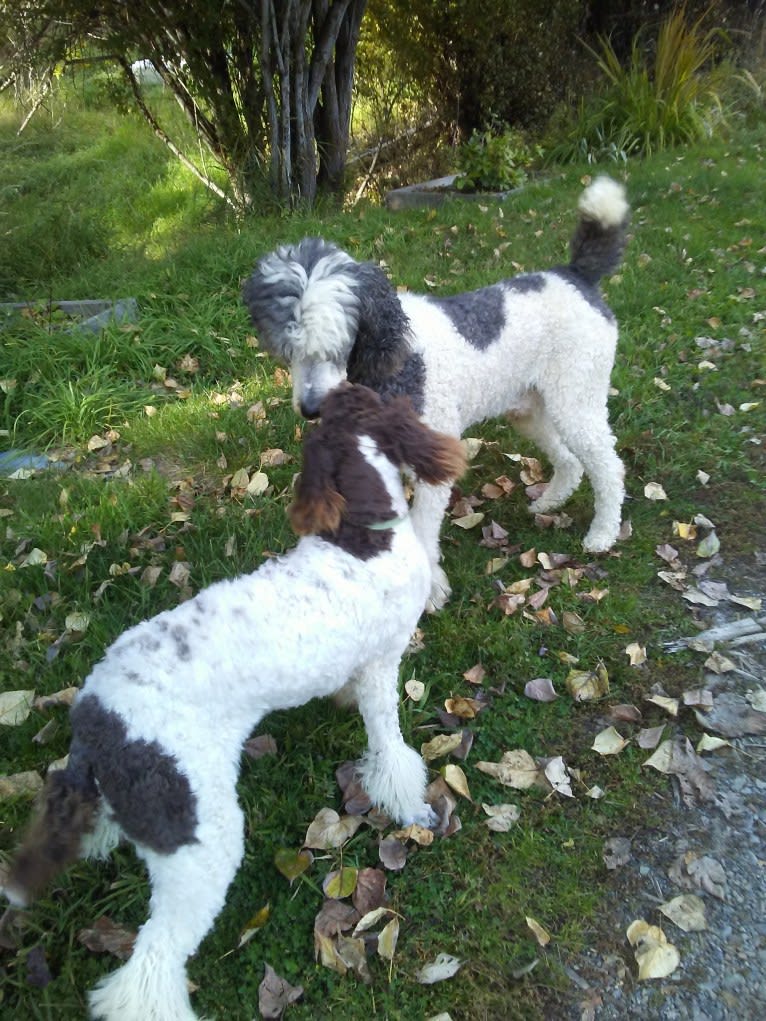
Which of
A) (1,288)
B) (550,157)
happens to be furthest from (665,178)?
(1,288)

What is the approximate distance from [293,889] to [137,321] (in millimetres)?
4189

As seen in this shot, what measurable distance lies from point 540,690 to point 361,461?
1.24 m

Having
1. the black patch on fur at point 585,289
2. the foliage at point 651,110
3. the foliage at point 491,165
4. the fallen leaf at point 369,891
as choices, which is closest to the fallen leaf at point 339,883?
the fallen leaf at point 369,891

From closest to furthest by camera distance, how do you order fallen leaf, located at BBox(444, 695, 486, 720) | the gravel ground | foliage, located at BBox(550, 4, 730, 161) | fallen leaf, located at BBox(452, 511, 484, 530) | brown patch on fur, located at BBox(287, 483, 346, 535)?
the gravel ground, brown patch on fur, located at BBox(287, 483, 346, 535), fallen leaf, located at BBox(444, 695, 486, 720), fallen leaf, located at BBox(452, 511, 484, 530), foliage, located at BBox(550, 4, 730, 161)

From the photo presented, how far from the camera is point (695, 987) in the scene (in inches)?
69.4

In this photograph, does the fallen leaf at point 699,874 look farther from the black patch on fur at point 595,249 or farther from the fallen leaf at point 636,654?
the black patch on fur at point 595,249

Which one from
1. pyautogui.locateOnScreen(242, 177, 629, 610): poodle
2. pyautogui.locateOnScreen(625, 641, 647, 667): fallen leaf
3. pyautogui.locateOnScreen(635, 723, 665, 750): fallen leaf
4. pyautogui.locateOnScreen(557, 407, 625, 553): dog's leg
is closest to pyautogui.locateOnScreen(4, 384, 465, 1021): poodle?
pyautogui.locateOnScreen(242, 177, 629, 610): poodle

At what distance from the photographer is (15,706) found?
98.0 inches

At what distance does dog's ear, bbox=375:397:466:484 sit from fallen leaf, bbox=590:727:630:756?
1.12 metres

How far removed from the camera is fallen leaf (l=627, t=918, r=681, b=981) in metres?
1.79

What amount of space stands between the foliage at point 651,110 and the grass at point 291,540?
2295 mm

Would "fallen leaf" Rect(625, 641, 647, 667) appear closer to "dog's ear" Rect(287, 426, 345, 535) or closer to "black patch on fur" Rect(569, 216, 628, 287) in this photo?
"dog's ear" Rect(287, 426, 345, 535)

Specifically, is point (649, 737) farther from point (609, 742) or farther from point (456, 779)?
point (456, 779)

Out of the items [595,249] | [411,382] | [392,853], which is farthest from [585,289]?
[392,853]
